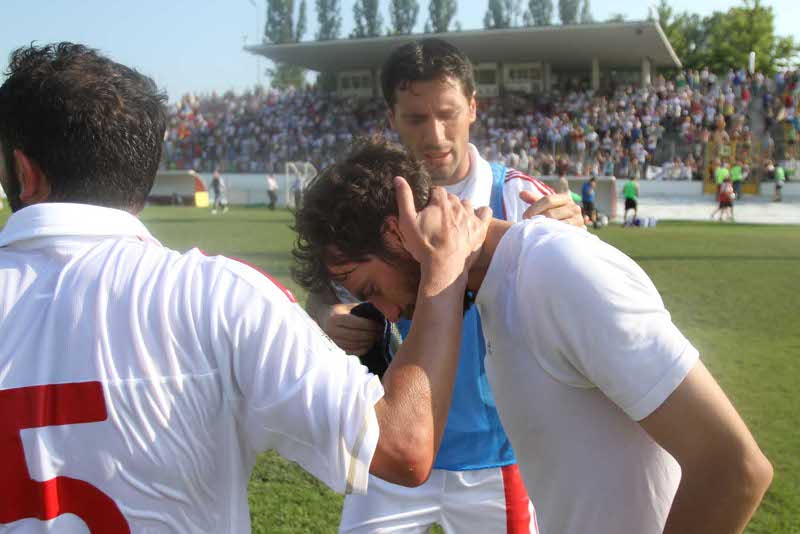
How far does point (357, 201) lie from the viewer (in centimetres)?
221

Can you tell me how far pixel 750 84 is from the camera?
3844 cm

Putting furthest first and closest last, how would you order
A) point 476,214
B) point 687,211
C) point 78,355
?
point 687,211 < point 476,214 < point 78,355

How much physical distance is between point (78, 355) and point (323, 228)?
87 cm

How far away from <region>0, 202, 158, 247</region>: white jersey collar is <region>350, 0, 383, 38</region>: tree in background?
84.3m

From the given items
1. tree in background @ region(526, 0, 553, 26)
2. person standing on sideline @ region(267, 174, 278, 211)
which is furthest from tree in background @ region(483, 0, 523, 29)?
person standing on sideline @ region(267, 174, 278, 211)

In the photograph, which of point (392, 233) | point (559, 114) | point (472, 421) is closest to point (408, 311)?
point (392, 233)

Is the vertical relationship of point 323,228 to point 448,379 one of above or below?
above

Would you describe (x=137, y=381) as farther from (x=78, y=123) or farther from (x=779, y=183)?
(x=779, y=183)

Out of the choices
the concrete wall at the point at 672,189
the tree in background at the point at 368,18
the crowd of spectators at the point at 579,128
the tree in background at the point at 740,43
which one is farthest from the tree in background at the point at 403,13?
the concrete wall at the point at 672,189

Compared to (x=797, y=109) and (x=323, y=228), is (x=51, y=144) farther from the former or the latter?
(x=797, y=109)

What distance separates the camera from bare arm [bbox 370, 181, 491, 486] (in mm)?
1653

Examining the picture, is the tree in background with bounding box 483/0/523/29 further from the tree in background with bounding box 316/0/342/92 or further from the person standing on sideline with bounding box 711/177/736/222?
the person standing on sideline with bounding box 711/177/736/222

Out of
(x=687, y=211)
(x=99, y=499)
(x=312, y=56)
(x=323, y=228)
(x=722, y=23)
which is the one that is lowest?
(x=687, y=211)

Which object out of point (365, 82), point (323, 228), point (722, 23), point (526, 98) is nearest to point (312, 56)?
point (365, 82)
